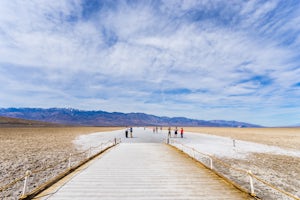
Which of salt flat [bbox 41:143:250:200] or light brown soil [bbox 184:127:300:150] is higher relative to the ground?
light brown soil [bbox 184:127:300:150]

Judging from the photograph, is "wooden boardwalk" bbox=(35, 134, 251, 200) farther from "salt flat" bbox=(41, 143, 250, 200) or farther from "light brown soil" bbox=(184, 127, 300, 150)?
"light brown soil" bbox=(184, 127, 300, 150)

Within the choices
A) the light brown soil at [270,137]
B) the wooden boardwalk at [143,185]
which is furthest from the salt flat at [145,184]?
the light brown soil at [270,137]

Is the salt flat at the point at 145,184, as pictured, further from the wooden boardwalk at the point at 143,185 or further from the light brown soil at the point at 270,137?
the light brown soil at the point at 270,137

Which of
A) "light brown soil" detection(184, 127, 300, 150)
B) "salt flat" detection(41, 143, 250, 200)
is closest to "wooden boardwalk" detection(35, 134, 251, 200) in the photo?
"salt flat" detection(41, 143, 250, 200)

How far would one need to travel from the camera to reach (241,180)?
12.0m

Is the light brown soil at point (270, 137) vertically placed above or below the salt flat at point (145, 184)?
above

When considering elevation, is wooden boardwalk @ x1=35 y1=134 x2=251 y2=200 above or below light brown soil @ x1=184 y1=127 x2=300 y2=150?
below

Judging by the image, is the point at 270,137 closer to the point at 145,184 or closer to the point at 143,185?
the point at 145,184

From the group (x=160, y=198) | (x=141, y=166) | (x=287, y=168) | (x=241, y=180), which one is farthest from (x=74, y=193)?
(x=287, y=168)

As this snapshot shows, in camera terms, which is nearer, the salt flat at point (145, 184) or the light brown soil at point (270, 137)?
the salt flat at point (145, 184)

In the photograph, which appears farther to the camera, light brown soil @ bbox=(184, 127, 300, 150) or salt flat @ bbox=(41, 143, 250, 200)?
light brown soil @ bbox=(184, 127, 300, 150)

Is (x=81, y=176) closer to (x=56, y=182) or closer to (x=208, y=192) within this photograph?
(x=56, y=182)

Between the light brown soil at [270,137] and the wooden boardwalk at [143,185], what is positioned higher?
the light brown soil at [270,137]

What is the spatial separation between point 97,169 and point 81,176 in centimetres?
138
